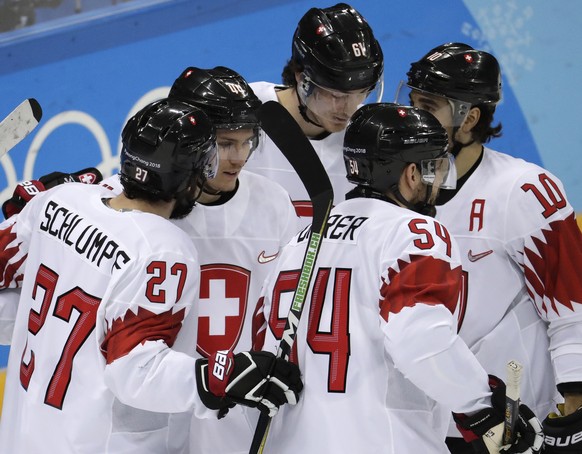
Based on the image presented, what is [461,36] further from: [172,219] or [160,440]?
[160,440]

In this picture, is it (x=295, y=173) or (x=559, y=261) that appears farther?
(x=295, y=173)

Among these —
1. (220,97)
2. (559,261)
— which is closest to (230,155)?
(220,97)

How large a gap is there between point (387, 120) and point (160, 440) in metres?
0.83

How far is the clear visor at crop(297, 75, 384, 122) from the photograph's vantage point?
9.66ft

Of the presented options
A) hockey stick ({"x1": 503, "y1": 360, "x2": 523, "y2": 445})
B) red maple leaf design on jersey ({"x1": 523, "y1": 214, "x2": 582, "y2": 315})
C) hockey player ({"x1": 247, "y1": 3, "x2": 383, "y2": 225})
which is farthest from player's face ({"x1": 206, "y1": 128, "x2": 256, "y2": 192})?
hockey stick ({"x1": 503, "y1": 360, "x2": 523, "y2": 445})

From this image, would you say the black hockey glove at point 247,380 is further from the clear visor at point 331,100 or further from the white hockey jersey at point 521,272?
the clear visor at point 331,100

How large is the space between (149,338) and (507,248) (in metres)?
1.05

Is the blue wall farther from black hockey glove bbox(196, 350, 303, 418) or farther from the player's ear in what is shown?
black hockey glove bbox(196, 350, 303, 418)

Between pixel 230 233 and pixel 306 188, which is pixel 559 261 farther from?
pixel 230 233

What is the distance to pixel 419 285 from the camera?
84.0 inches

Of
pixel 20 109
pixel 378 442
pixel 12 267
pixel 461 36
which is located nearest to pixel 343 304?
pixel 378 442

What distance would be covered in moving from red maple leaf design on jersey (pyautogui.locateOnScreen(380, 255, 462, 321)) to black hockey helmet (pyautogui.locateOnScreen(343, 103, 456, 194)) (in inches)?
10.5

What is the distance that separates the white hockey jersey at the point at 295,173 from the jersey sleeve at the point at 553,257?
49 centimetres

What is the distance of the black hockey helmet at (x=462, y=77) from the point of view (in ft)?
9.63
